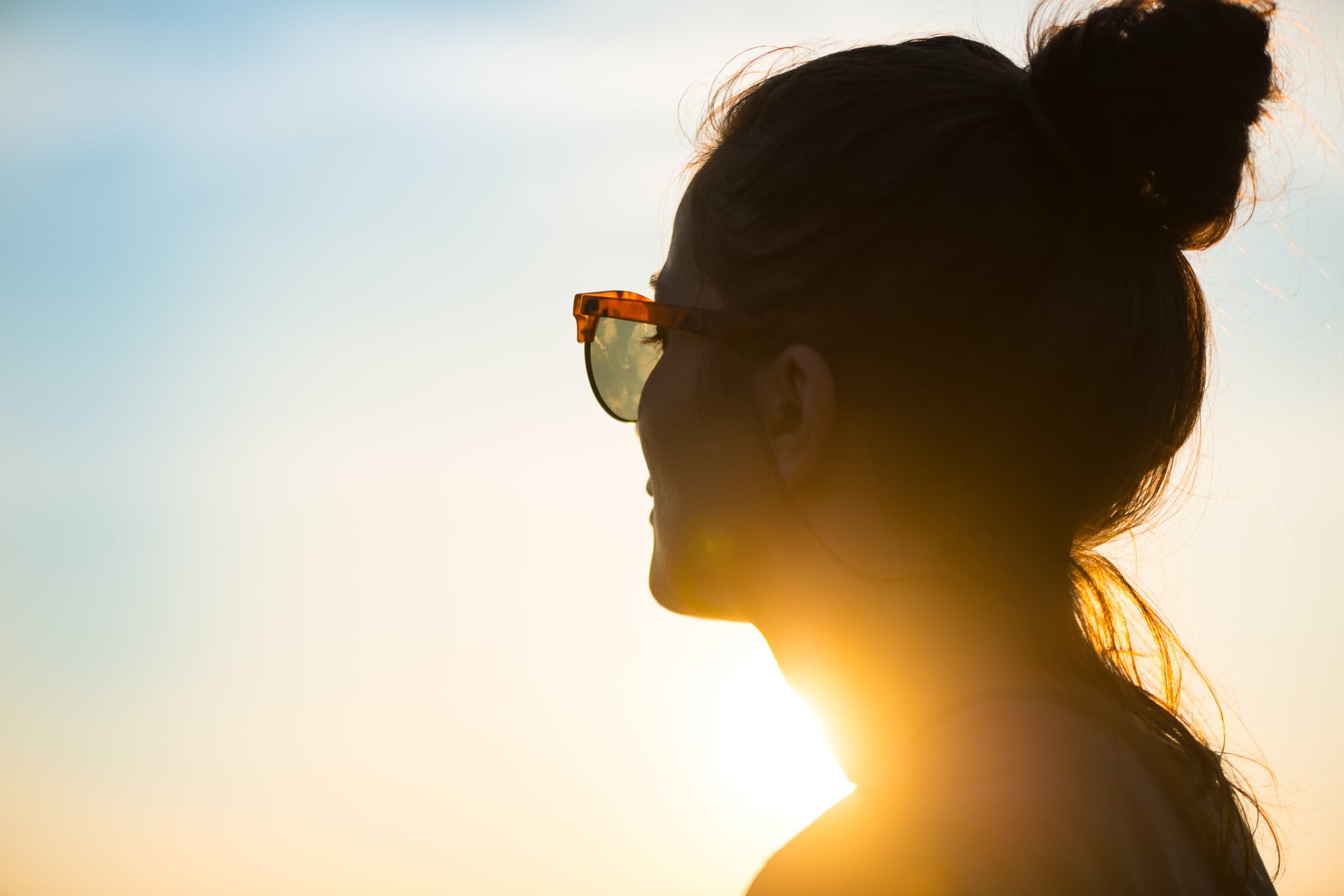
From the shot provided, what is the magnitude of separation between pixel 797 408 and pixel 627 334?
66cm

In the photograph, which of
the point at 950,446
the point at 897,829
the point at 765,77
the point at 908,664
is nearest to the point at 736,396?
the point at 950,446

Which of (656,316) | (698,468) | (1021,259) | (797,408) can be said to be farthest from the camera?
(656,316)

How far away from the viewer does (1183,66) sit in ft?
6.29

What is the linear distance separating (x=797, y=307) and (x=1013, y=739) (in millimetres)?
850

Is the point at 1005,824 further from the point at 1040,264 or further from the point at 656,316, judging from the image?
the point at 656,316

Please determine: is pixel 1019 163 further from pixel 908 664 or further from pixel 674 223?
pixel 908 664

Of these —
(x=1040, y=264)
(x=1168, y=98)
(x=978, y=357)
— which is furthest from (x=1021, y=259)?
(x=1168, y=98)

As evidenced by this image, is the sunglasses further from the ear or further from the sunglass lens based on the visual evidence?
the ear

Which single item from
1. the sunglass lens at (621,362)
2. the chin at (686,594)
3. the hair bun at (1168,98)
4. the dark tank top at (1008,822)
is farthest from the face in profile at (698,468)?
the hair bun at (1168,98)

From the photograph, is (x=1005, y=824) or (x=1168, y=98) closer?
(x=1005, y=824)

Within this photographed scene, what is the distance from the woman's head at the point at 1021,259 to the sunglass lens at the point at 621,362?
468 mm

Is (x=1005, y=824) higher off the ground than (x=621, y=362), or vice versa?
(x=621, y=362)

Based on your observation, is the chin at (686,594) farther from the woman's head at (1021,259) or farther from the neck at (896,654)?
the woman's head at (1021,259)

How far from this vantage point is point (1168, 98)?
6.32ft
